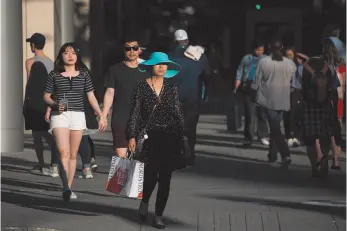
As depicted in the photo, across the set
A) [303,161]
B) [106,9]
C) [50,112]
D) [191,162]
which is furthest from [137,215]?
[106,9]

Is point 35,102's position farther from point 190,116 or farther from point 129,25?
point 129,25

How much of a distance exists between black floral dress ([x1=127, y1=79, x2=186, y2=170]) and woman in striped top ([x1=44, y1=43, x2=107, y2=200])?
1.61 metres

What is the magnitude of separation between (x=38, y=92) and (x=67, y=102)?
269cm

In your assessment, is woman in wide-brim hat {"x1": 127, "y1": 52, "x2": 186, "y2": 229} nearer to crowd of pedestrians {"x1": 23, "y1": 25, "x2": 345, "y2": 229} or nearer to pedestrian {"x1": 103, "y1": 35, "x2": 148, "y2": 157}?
crowd of pedestrians {"x1": 23, "y1": 25, "x2": 345, "y2": 229}

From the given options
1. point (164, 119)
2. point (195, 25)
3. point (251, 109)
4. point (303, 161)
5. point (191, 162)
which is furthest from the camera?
point (195, 25)

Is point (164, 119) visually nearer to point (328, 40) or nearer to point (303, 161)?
point (328, 40)

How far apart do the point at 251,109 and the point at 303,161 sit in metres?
2.42

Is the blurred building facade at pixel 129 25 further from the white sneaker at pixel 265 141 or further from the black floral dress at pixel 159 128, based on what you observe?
the black floral dress at pixel 159 128

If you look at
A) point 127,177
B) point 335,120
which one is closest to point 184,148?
point 127,177

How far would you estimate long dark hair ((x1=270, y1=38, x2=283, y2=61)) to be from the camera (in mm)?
13539

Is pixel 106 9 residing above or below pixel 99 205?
above

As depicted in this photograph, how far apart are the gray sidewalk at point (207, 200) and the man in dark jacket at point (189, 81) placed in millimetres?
690

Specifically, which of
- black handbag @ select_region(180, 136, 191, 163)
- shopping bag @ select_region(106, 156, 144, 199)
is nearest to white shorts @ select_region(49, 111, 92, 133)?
shopping bag @ select_region(106, 156, 144, 199)

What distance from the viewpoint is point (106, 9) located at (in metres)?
32.0
